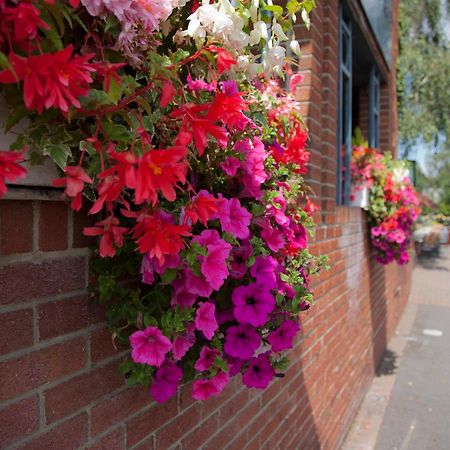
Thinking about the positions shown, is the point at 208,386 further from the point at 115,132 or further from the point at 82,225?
the point at 115,132

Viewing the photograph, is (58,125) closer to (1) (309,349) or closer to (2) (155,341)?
(2) (155,341)

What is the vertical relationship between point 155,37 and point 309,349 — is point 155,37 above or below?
above

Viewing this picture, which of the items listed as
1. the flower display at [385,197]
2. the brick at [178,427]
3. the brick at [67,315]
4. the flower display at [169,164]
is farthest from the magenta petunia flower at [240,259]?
the flower display at [385,197]

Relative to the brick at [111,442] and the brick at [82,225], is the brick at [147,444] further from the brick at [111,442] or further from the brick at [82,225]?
the brick at [82,225]

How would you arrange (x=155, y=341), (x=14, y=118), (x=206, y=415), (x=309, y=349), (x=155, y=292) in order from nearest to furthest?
(x=14, y=118)
(x=155, y=341)
(x=155, y=292)
(x=206, y=415)
(x=309, y=349)

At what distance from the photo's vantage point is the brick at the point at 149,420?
55.2 inches

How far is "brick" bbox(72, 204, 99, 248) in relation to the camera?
1201 millimetres

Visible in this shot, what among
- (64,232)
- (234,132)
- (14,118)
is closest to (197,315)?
(64,232)

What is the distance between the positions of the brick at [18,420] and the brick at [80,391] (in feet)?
0.13

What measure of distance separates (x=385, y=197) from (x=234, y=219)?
3.60 m

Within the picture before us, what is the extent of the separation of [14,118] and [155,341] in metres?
0.58

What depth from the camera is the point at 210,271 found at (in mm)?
1089

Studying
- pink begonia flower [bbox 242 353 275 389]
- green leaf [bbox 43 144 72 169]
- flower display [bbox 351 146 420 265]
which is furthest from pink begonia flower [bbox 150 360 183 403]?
flower display [bbox 351 146 420 265]

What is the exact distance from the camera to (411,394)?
4.72m
